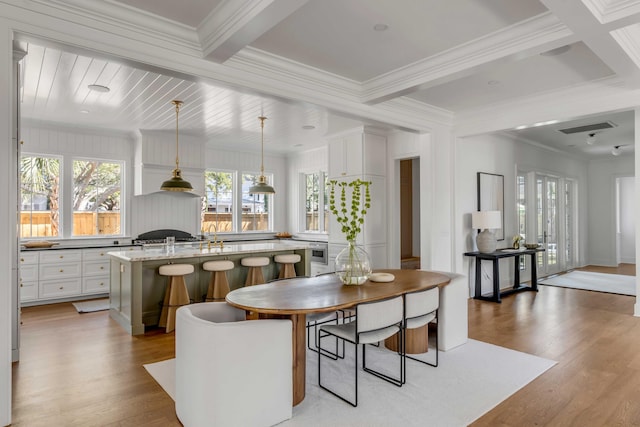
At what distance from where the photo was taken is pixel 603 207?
948cm

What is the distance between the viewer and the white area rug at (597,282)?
21.6 feet

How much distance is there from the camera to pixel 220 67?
3.25 meters

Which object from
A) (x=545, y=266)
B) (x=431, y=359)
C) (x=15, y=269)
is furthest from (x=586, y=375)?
(x=545, y=266)

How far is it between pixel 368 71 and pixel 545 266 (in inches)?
250

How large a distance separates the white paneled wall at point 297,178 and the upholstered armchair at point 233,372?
591 centimetres

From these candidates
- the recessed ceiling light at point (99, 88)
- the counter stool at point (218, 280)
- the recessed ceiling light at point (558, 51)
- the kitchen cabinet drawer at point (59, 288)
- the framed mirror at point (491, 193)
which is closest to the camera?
the recessed ceiling light at point (558, 51)

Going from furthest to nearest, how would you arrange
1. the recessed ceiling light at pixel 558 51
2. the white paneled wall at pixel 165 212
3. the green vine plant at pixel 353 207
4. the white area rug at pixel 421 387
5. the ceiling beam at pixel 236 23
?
1. the white paneled wall at pixel 165 212
2. the recessed ceiling light at pixel 558 51
3. the green vine plant at pixel 353 207
4. the white area rug at pixel 421 387
5. the ceiling beam at pixel 236 23

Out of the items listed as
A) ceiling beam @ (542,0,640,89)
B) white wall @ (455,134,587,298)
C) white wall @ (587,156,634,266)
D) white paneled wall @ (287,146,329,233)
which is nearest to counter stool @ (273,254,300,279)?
white wall @ (455,134,587,298)

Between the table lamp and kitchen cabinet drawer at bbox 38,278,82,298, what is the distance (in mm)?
6028

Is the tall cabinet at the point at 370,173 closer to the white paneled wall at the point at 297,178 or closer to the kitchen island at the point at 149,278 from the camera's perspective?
the kitchen island at the point at 149,278

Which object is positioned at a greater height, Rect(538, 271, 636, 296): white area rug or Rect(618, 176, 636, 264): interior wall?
Rect(618, 176, 636, 264): interior wall

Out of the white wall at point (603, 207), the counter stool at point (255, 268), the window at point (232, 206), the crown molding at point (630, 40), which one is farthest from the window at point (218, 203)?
the white wall at point (603, 207)

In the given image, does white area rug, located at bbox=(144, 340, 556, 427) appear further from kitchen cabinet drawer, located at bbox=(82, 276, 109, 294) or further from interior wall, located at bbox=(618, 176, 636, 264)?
interior wall, located at bbox=(618, 176, 636, 264)

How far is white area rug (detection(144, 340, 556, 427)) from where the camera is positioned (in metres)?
2.48
